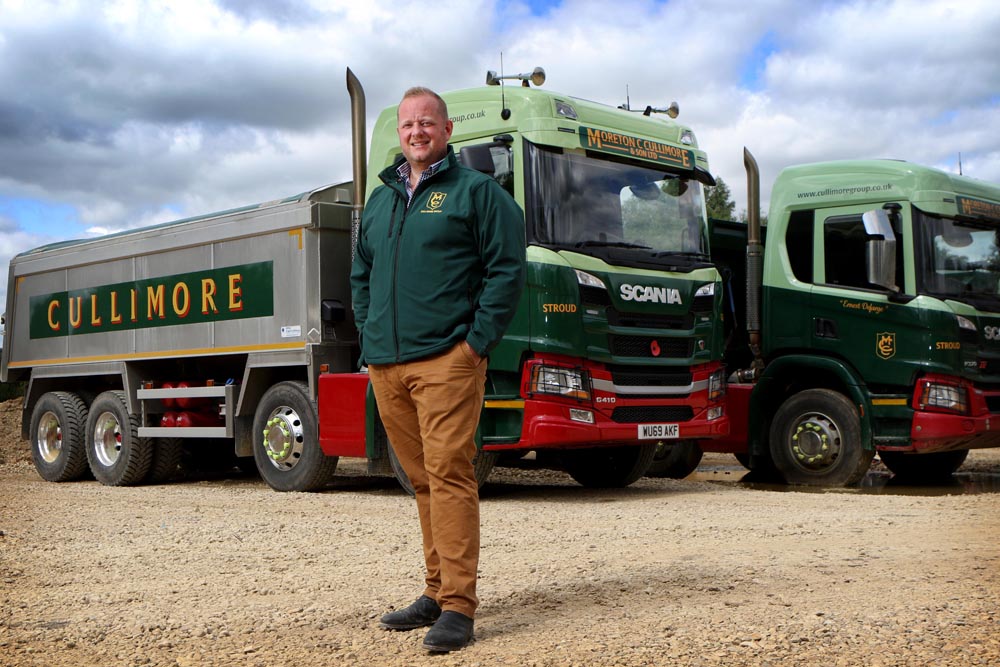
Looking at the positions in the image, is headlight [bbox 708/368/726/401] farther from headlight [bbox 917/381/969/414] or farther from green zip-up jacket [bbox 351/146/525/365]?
green zip-up jacket [bbox 351/146/525/365]

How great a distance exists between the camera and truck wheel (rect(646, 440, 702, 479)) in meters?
13.2

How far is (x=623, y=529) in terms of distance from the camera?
7867 millimetres

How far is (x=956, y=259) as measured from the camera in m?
11.2

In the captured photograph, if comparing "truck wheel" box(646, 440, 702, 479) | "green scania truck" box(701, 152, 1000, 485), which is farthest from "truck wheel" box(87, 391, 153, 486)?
"green scania truck" box(701, 152, 1000, 485)

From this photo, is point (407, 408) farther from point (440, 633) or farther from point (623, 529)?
point (623, 529)

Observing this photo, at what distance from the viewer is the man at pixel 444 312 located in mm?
4672

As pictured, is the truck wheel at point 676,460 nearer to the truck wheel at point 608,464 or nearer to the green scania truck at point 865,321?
the green scania truck at point 865,321

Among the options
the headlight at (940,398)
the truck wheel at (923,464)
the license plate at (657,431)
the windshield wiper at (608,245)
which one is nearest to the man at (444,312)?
the windshield wiper at (608,245)

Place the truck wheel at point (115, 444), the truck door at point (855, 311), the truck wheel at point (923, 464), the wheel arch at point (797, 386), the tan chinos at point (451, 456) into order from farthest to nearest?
the truck wheel at point (115, 444) < the truck wheel at point (923, 464) < the wheel arch at point (797, 386) < the truck door at point (855, 311) < the tan chinos at point (451, 456)

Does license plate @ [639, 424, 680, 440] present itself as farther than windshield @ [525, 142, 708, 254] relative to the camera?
Yes

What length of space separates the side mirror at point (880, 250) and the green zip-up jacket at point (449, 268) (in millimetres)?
6745

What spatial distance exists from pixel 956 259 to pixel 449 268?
25.9 ft

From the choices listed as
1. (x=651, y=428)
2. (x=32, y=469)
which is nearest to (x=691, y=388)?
(x=651, y=428)

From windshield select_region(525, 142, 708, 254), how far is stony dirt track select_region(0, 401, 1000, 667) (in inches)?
84.6
